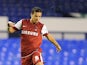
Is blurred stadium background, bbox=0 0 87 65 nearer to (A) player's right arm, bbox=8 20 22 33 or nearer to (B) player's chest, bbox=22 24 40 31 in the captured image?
(A) player's right arm, bbox=8 20 22 33

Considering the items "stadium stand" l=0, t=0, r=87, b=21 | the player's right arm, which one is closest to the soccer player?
the player's right arm

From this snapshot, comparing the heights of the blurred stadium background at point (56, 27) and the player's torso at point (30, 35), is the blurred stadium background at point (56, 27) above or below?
below

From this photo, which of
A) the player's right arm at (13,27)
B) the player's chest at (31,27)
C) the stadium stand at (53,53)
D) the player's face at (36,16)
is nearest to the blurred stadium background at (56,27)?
the stadium stand at (53,53)

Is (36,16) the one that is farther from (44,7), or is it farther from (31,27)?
(44,7)

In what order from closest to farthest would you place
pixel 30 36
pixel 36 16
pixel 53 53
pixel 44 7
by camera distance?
pixel 36 16, pixel 30 36, pixel 53 53, pixel 44 7

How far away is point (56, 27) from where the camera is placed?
17.1m

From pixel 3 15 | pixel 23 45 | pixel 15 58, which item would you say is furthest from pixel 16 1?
pixel 23 45

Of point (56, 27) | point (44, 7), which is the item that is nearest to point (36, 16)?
point (56, 27)

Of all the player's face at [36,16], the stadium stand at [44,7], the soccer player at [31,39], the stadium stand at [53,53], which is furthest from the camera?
the stadium stand at [44,7]

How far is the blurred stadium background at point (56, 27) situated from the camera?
1064cm

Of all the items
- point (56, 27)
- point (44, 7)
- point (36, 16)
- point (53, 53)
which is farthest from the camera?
point (44, 7)

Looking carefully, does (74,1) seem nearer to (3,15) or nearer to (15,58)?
(3,15)

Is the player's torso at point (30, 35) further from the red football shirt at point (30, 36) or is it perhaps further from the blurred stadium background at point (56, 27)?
the blurred stadium background at point (56, 27)

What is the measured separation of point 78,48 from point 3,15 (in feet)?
24.3
